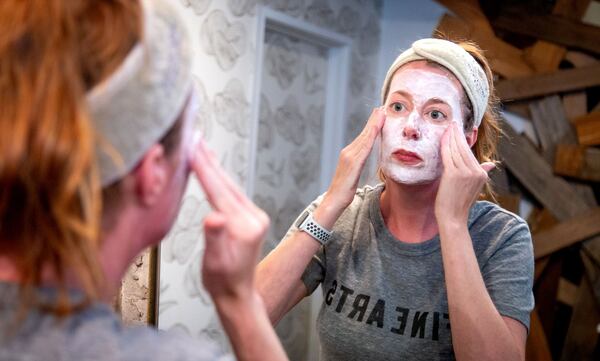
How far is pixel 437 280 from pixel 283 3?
135 centimetres

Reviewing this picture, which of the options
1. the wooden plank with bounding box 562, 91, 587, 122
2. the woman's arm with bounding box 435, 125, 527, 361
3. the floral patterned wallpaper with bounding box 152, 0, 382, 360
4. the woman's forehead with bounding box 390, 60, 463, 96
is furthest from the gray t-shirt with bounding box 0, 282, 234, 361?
the wooden plank with bounding box 562, 91, 587, 122

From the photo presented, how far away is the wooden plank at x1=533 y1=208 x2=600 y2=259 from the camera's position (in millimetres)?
2293

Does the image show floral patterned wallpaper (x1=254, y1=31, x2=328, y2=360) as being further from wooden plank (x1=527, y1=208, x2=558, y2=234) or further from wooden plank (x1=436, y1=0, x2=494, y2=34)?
wooden plank (x1=527, y1=208, x2=558, y2=234)

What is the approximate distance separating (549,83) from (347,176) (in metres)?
1.52

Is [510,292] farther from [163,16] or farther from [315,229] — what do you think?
[163,16]

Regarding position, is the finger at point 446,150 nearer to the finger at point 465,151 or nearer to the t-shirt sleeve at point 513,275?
the finger at point 465,151

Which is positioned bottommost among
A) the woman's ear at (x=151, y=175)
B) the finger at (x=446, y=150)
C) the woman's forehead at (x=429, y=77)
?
the finger at (x=446, y=150)

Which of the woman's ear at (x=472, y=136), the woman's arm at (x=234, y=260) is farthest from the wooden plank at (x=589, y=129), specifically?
the woman's arm at (x=234, y=260)

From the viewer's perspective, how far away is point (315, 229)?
42.7 inches

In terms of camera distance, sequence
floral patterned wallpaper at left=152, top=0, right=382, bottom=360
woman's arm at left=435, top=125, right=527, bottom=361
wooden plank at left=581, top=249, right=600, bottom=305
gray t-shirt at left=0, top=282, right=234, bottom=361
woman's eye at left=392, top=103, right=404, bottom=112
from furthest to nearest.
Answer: wooden plank at left=581, top=249, right=600, bottom=305, floral patterned wallpaper at left=152, top=0, right=382, bottom=360, woman's eye at left=392, top=103, right=404, bottom=112, woman's arm at left=435, top=125, right=527, bottom=361, gray t-shirt at left=0, top=282, right=234, bottom=361

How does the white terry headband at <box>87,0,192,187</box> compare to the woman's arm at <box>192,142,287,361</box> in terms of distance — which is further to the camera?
the woman's arm at <box>192,142,287,361</box>

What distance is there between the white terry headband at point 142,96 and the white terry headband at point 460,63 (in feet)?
2.33

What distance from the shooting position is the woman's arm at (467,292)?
951 mm

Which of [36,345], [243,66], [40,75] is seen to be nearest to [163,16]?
[40,75]
